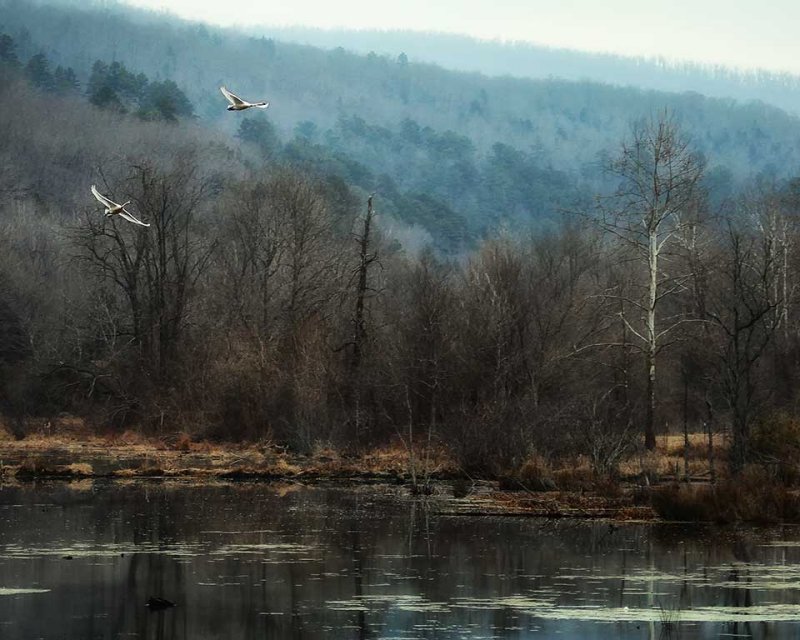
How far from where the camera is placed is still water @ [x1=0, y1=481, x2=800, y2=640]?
18.4m

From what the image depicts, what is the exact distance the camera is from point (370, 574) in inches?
896

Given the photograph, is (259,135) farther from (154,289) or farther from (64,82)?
(154,289)

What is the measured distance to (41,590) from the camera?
20.8m

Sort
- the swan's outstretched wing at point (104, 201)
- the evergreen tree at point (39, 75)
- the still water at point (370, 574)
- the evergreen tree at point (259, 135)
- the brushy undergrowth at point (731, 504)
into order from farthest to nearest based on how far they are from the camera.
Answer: the evergreen tree at point (259, 135), the evergreen tree at point (39, 75), the brushy undergrowth at point (731, 504), the swan's outstretched wing at point (104, 201), the still water at point (370, 574)

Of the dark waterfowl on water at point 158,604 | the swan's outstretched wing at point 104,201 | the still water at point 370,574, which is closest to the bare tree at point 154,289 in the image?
the still water at point 370,574

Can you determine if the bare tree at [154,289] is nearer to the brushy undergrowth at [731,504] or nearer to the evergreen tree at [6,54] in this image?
the brushy undergrowth at [731,504]

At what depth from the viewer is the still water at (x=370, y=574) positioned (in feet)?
60.3

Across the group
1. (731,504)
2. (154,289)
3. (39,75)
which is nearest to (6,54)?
(39,75)

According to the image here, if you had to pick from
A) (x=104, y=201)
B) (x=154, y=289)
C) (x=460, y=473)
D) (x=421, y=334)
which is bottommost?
(x=460, y=473)

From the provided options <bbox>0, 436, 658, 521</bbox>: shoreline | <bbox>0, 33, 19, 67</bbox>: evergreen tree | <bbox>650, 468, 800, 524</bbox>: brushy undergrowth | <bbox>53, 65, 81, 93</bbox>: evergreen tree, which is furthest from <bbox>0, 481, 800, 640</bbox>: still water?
<bbox>53, 65, 81, 93</bbox>: evergreen tree

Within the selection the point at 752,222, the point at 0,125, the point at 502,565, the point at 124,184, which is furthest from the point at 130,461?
the point at 0,125

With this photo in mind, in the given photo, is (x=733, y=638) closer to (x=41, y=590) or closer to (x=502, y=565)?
(x=502, y=565)

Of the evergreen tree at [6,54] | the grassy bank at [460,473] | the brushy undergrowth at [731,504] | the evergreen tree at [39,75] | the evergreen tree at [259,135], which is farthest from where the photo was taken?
the evergreen tree at [259,135]

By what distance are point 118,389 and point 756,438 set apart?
94.9 feet
